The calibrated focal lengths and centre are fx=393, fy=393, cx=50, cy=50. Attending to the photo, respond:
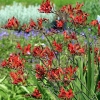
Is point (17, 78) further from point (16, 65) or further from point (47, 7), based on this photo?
point (47, 7)

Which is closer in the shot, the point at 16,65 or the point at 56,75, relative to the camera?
the point at 56,75

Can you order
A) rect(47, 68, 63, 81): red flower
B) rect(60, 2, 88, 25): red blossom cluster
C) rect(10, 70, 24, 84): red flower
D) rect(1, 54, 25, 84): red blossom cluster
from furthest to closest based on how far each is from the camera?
rect(60, 2, 88, 25): red blossom cluster
rect(10, 70, 24, 84): red flower
rect(1, 54, 25, 84): red blossom cluster
rect(47, 68, 63, 81): red flower

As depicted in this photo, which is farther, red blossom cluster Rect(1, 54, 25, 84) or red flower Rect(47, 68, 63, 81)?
red blossom cluster Rect(1, 54, 25, 84)

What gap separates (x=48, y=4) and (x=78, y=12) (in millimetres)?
447

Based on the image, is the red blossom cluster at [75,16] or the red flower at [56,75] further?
the red blossom cluster at [75,16]

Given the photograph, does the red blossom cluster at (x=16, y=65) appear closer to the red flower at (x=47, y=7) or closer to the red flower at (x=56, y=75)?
the red flower at (x=56, y=75)

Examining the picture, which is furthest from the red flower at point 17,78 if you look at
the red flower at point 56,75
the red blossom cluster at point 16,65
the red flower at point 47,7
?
the red flower at point 47,7

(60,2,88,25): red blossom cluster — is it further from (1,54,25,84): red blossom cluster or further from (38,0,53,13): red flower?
(1,54,25,84): red blossom cluster

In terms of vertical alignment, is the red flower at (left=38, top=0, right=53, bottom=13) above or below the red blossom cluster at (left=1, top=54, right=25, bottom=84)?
above

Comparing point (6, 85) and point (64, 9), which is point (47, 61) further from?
point (6, 85)

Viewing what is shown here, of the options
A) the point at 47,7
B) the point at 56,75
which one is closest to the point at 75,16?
the point at 47,7

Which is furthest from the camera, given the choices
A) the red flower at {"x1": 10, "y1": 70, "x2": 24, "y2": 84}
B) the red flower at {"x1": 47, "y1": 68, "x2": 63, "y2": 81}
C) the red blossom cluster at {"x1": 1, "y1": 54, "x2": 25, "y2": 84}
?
the red flower at {"x1": 10, "y1": 70, "x2": 24, "y2": 84}

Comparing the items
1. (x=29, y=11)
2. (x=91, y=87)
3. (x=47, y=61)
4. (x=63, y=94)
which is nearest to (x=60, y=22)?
(x=47, y=61)

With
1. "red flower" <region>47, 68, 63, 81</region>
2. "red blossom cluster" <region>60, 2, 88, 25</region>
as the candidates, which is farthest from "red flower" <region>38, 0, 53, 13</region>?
"red flower" <region>47, 68, 63, 81</region>
